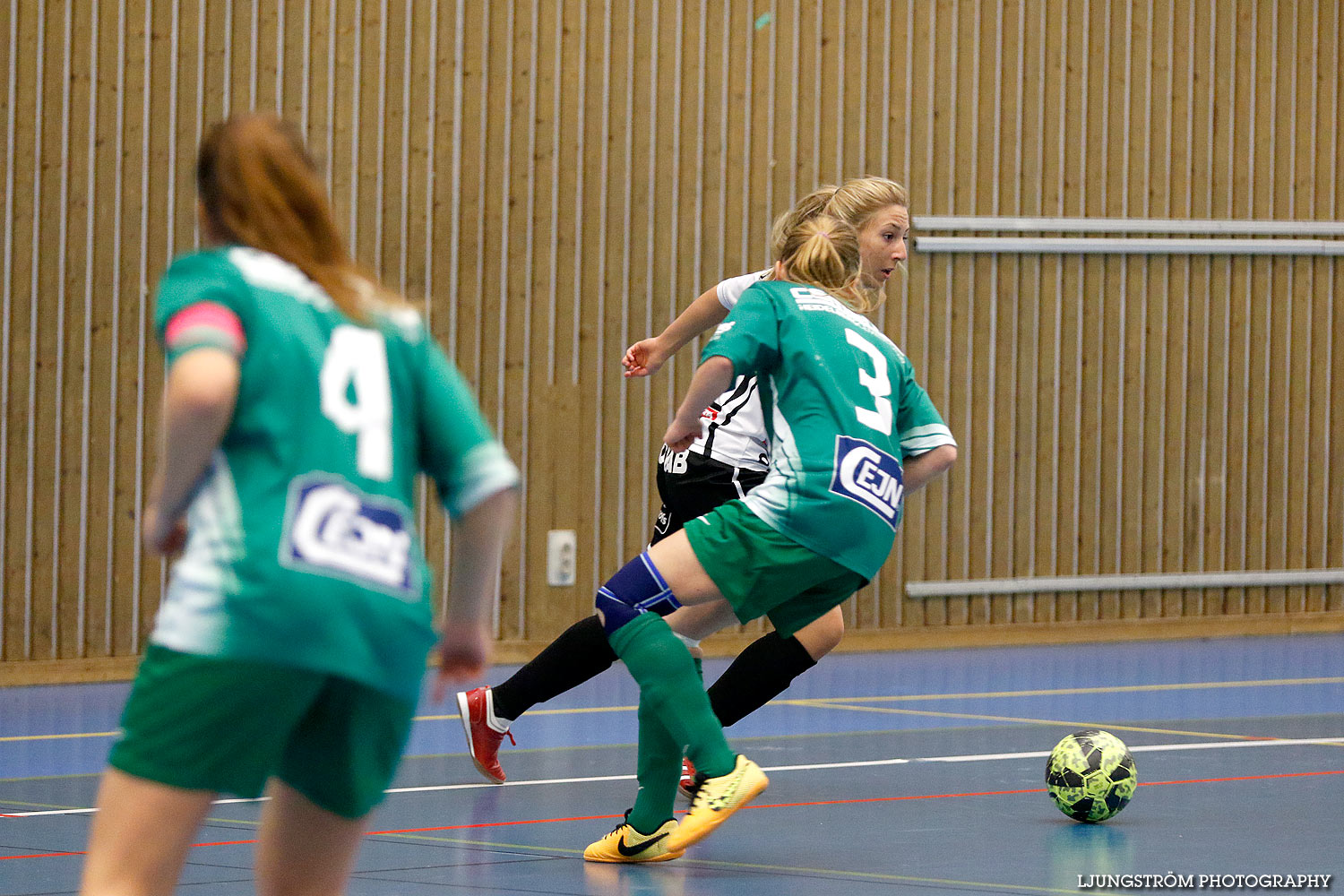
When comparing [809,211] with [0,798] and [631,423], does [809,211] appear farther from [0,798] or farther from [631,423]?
[631,423]

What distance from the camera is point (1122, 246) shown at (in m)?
10.7

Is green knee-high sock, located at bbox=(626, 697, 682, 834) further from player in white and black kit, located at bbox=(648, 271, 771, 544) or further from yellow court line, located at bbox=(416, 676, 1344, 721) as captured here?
yellow court line, located at bbox=(416, 676, 1344, 721)

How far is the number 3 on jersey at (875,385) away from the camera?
415 cm

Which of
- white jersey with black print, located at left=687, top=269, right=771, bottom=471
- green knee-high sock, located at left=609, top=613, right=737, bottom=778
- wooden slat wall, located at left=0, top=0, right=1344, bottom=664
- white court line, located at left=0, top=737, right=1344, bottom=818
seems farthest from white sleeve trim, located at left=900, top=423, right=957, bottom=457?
wooden slat wall, located at left=0, top=0, right=1344, bottom=664

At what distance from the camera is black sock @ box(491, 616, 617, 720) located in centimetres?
522

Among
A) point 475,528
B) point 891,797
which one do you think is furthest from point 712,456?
point 475,528

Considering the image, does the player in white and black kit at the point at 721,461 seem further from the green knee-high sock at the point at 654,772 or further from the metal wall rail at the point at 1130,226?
the metal wall rail at the point at 1130,226

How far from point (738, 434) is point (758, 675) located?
2.43 ft

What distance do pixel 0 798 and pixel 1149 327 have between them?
24.0 ft

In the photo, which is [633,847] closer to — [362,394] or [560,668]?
[560,668]

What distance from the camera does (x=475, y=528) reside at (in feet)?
7.46

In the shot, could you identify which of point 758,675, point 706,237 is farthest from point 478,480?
point 706,237

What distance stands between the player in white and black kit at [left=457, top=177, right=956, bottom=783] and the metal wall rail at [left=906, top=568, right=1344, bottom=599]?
489 cm

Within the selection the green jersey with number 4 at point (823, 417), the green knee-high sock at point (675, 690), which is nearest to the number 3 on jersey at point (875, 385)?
the green jersey with number 4 at point (823, 417)
